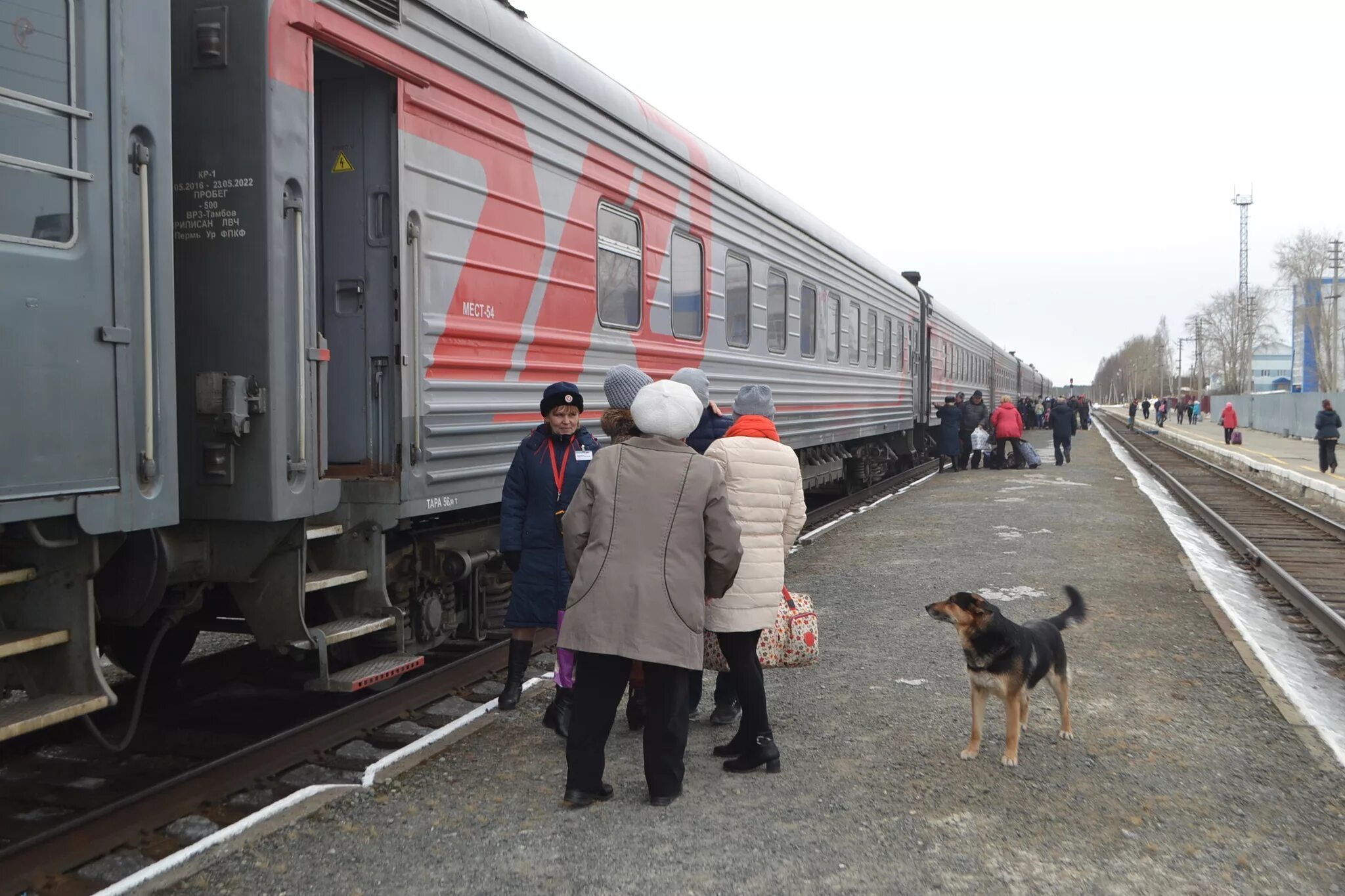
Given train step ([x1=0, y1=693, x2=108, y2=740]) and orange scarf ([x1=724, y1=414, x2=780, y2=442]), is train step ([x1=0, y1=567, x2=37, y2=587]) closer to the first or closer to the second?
train step ([x1=0, y1=693, x2=108, y2=740])

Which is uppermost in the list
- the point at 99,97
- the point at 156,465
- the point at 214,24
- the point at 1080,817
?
the point at 214,24

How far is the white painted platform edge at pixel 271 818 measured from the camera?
3.35 meters

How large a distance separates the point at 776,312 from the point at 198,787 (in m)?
7.23

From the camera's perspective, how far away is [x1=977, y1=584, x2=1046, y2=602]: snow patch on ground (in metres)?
8.20

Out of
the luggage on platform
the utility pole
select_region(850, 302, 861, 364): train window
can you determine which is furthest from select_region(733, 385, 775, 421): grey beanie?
the utility pole

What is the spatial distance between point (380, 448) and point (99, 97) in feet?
6.27

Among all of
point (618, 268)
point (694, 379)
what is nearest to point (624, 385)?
point (694, 379)

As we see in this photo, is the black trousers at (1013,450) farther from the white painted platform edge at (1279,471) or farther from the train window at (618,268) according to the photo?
the train window at (618,268)

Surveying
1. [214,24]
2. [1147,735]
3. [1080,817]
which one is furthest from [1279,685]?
[214,24]

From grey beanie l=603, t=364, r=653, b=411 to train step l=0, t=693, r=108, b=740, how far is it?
83.7 inches

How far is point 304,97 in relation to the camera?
4410 mm

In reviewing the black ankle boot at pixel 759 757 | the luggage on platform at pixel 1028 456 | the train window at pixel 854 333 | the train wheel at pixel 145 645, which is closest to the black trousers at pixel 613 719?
the black ankle boot at pixel 759 757

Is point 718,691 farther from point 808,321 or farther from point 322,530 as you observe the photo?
point 808,321

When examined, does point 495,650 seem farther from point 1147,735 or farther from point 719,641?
point 1147,735
